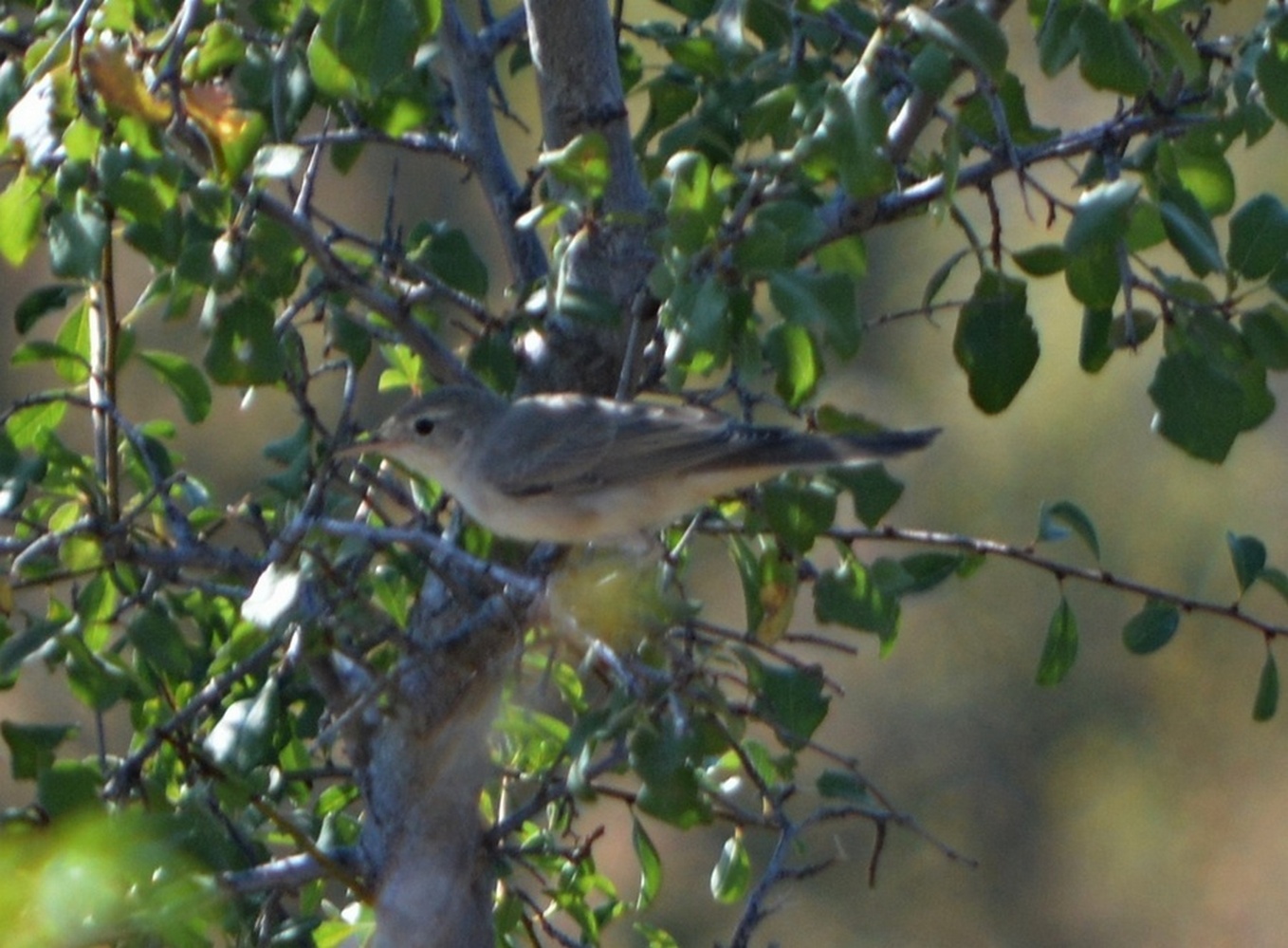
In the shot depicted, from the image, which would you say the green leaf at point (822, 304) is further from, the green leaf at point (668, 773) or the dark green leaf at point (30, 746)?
the dark green leaf at point (30, 746)

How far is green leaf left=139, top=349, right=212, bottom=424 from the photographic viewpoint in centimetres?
252

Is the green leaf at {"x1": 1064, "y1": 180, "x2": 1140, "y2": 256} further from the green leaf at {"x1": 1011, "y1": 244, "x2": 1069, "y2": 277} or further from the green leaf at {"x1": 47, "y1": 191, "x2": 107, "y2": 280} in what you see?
the green leaf at {"x1": 47, "y1": 191, "x2": 107, "y2": 280}

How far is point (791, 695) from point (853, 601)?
0.20 meters

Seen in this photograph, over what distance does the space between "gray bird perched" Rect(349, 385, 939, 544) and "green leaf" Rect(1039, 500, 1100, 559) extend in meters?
0.48

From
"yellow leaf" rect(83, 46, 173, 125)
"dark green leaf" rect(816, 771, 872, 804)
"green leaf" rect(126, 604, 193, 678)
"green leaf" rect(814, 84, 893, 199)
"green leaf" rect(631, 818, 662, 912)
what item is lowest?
"green leaf" rect(631, 818, 662, 912)

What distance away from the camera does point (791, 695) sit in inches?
91.0

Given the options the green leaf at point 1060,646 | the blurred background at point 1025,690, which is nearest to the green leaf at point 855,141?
the green leaf at point 1060,646

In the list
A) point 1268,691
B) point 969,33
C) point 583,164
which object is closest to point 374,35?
point 583,164

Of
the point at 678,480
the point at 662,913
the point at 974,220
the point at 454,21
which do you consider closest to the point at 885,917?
the point at 662,913

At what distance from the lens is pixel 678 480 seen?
3072 millimetres

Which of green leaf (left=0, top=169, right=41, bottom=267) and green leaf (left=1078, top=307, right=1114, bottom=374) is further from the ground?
green leaf (left=0, top=169, right=41, bottom=267)

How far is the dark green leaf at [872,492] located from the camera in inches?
96.5

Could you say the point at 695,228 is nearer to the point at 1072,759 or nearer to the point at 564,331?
the point at 564,331

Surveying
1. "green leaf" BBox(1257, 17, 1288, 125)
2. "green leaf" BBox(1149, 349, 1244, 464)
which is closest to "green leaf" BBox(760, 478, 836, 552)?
"green leaf" BBox(1149, 349, 1244, 464)
